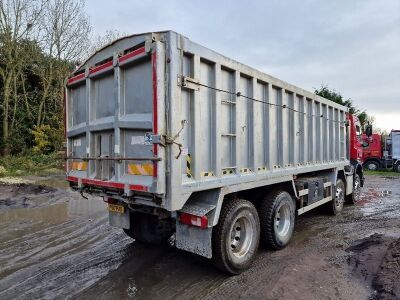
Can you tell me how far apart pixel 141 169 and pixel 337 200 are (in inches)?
258

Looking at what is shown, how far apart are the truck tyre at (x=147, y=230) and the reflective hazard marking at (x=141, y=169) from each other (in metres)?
1.63

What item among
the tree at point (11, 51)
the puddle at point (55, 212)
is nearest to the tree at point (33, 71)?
the tree at point (11, 51)

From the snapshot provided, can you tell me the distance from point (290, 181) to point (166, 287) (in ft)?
9.90

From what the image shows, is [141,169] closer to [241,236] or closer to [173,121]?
[173,121]

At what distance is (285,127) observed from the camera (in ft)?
20.1

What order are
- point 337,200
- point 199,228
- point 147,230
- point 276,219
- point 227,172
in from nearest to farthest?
point 199,228 < point 227,172 < point 276,219 < point 147,230 < point 337,200

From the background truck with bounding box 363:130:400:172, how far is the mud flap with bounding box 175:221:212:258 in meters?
23.0

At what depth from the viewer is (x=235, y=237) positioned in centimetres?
488

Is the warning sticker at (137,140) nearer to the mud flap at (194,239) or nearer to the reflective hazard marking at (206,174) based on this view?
the reflective hazard marking at (206,174)

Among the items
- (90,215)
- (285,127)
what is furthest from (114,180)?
(90,215)

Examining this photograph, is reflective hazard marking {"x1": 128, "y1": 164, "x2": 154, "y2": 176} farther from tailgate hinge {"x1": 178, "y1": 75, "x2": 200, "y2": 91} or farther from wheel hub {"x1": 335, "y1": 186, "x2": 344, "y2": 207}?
wheel hub {"x1": 335, "y1": 186, "x2": 344, "y2": 207}

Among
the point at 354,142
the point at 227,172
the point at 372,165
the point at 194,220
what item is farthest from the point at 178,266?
the point at 372,165

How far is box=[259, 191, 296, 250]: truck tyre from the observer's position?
554cm

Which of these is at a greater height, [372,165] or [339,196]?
[372,165]
